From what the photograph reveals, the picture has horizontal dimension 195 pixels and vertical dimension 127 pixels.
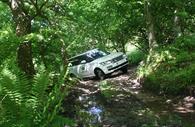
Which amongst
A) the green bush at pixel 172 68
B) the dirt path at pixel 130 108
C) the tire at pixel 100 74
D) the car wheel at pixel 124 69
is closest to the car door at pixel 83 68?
the tire at pixel 100 74

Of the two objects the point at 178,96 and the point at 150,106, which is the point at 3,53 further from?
the point at 178,96

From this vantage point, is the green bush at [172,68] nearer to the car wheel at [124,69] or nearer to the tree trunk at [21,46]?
the car wheel at [124,69]

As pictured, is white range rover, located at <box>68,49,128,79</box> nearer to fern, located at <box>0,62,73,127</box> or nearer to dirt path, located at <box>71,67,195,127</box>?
dirt path, located at <box>71,67,195,127</box>

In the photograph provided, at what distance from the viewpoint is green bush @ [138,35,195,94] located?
12.9 m

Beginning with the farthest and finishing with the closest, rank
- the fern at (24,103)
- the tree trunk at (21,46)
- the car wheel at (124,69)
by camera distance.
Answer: the car wheel at (124,69) → the tree trunk at (21,46) → the fern at (24,103)

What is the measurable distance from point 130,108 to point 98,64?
27.3 feet

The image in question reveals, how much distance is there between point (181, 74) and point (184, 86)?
0.51m

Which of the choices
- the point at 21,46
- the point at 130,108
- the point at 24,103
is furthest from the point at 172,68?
the point at 24,103

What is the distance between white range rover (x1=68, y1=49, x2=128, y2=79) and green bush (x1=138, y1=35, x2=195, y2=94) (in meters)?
3.28

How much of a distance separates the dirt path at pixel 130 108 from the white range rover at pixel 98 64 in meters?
2.88

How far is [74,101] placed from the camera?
14.6 metres

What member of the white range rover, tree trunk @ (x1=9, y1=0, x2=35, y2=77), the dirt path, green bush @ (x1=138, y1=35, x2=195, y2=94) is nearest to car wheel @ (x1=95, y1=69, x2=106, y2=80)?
the white range rover

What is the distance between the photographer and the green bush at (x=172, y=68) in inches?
507

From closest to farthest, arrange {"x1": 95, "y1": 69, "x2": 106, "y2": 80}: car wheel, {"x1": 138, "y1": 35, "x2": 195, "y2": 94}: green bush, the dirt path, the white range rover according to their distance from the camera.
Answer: the dirt path → {"x1": 138, "y1": 35, "x2": 195, "y2": 94}: green bush → the white range rover → {"x1": 95, "y1": 69, "x2": 106, "y2": 80}: car wheel
